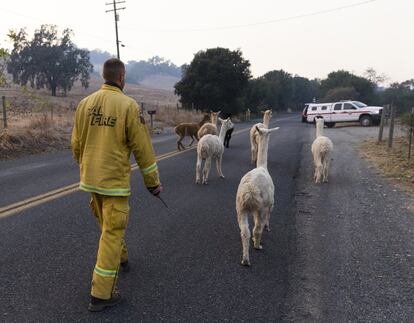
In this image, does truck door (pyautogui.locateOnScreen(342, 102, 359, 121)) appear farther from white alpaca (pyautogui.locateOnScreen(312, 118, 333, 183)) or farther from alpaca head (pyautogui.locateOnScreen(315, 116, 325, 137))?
white alpaca (pyautogui.locateOnScreen(312, 118, 333, 183))

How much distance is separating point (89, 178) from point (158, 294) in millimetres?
1310

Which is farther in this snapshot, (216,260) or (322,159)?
(322,159)

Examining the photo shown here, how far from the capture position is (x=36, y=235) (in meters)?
5.55

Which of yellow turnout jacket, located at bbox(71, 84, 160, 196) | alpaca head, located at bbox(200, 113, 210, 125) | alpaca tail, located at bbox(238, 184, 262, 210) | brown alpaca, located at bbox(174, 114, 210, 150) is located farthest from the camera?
brown alpaca, located at bbox(174, 114, 210, 150)

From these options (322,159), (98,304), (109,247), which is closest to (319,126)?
(322,159)

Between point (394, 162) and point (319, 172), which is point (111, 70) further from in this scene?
point (394, 162)

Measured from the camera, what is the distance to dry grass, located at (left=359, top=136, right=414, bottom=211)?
9438 mm

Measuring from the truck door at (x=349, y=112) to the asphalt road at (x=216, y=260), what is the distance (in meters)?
25.3

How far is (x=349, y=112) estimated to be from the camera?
32.5m

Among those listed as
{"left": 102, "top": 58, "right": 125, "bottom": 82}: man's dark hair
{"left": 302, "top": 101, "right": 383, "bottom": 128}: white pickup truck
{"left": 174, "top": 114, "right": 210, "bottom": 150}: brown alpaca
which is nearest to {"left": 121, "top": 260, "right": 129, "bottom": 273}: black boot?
{"left": 102, "top": 58, "right": 125, "bottom": 82}: man's dark hair

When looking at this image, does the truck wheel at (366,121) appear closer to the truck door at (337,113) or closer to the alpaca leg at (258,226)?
the truck door at (337,113)

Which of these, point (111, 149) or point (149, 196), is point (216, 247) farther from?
point (149, 196)

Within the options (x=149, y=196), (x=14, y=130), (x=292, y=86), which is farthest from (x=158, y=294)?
(x=292, y=86)

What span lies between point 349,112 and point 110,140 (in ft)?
→ 103
